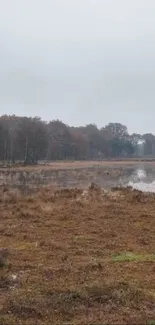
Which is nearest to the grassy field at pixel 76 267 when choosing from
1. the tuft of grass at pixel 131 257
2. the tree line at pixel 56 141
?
the tuft of grass at pixel 131 257

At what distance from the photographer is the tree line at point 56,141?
9188 cm

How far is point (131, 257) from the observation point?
408 inches

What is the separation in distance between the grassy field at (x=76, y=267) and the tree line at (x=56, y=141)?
73420mm

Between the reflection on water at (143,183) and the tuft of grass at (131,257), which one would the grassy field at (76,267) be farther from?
the reflection on water at (143,183)

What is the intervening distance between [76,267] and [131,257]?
1621 mm

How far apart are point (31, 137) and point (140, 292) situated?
279ft

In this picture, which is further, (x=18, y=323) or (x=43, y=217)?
(x=43, y=217)

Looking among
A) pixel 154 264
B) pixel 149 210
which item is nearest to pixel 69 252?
pixel 154 264

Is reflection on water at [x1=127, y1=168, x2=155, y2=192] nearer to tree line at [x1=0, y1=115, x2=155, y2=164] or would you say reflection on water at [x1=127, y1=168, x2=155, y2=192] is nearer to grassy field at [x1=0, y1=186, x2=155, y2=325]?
grassy field at [x1=0, y1=186, x2=155, y2=325]

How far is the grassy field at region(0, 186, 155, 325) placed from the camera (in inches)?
255

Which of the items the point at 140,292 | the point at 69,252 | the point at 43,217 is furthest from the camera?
the point at 43,217

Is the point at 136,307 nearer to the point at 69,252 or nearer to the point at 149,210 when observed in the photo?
the point at 69,252

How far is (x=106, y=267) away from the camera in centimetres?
931

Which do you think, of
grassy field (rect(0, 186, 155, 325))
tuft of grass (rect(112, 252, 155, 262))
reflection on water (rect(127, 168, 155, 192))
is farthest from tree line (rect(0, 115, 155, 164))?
tuft of grass (rect(112, 252, 155, 262))
